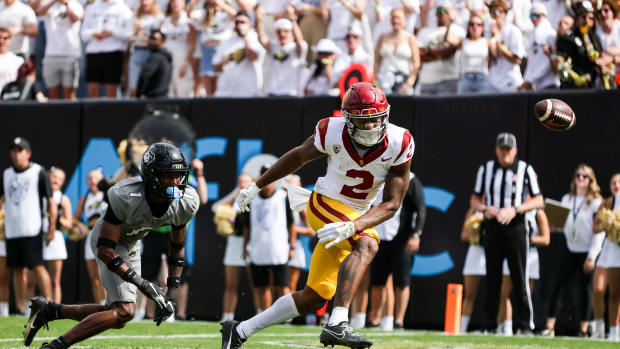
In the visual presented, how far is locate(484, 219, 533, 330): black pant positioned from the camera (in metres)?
11.1

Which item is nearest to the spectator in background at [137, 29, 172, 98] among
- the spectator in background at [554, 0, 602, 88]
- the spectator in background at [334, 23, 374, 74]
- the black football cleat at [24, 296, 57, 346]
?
the spectator in background at [334, 23, 374, 74]

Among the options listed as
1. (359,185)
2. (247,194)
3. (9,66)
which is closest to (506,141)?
(359,185)

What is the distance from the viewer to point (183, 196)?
7191 millimetres

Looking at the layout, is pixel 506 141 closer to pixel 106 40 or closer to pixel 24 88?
pixel 106 40

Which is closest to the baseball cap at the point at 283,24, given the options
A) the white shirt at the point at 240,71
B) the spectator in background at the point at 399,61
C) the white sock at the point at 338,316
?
the white shirt at the point at 240,71

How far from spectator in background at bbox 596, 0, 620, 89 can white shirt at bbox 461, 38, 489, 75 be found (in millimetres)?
1252

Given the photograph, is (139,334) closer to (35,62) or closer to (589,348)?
(589,348)

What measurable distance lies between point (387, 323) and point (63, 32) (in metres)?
6.05

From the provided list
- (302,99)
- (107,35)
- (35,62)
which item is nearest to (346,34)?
(302,99)

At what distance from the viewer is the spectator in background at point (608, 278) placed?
10961 millimetres

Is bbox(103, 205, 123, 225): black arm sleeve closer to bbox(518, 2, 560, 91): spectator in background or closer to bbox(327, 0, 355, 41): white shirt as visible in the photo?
bbox(518, 2, 560, 91): spectator in background

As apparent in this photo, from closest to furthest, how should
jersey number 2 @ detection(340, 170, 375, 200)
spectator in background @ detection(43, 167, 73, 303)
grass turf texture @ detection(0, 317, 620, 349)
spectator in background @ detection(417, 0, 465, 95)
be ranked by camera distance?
jersey number 2 @ detection(340, 170, 375, 200) < grass turf texture @ detection(0, 317, 620, 349) < spectator in background @ detection(417, 0, 465, 95) < spectator in background @ detection(43, 167, 73, 303)

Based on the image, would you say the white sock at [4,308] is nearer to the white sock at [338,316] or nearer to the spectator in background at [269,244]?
the spectator in background at [269,244]

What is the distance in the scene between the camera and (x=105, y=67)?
1452 cm
